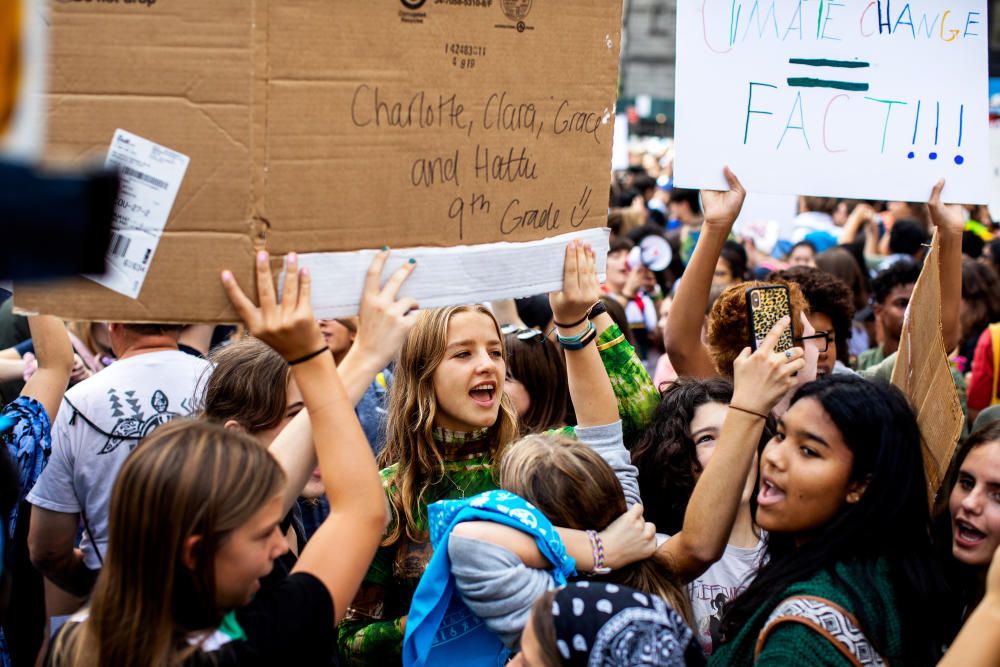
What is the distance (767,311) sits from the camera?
297 cm

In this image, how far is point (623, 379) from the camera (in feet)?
11.6

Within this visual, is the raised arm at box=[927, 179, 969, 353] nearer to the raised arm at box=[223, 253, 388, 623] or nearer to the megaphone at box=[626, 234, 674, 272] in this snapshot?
the raised arm at box=[223, 253, 388, 623]

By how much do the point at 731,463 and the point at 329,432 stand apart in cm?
107

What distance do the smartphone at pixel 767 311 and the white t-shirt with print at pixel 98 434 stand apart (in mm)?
1840

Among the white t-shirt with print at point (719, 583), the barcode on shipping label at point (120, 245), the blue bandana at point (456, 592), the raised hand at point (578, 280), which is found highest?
the barcode on shipping label at point (120, 245)

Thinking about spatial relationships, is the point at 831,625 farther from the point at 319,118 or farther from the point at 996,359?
the point at 996,359

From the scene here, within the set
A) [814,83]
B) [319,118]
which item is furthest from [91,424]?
[814,83]

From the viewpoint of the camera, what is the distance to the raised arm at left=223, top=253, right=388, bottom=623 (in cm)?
205

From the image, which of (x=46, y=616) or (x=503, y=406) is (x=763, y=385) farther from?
(x=46, y=616)

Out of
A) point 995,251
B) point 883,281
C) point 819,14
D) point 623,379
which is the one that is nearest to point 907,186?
point 819,14

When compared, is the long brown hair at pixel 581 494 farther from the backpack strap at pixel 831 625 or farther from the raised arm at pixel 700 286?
the raised arm at pixel 700 286

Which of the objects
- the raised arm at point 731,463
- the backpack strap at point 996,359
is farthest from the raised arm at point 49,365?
the backpack strap at point 996,359

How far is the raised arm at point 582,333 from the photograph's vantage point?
8.69ft

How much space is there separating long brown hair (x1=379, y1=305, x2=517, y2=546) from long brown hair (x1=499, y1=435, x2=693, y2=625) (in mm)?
599
